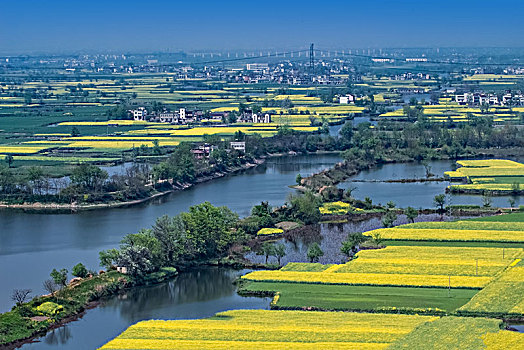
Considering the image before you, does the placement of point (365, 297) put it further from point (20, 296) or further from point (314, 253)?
point (20, 296)

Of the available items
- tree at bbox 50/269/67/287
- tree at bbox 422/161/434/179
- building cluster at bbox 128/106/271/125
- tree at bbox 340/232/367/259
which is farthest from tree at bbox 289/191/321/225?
building cluster at bbox 128/106/271/125

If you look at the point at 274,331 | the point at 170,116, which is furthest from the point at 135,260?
the point at 170,116

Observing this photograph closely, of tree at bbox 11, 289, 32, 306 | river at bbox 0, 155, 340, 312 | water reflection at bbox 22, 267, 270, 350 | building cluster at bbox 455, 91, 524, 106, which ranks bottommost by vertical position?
water reflection at bbox 22, 267, 270, 350

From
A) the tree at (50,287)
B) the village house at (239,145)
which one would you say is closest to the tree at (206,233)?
the tree at (50,287)

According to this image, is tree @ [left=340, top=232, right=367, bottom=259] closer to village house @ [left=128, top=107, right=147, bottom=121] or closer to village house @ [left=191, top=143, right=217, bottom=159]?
village house @ [left=191, top=143, right=217, bottom=159]

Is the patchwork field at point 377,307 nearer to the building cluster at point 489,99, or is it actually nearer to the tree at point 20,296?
the tree at point 20,296

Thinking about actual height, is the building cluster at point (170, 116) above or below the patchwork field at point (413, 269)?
above
